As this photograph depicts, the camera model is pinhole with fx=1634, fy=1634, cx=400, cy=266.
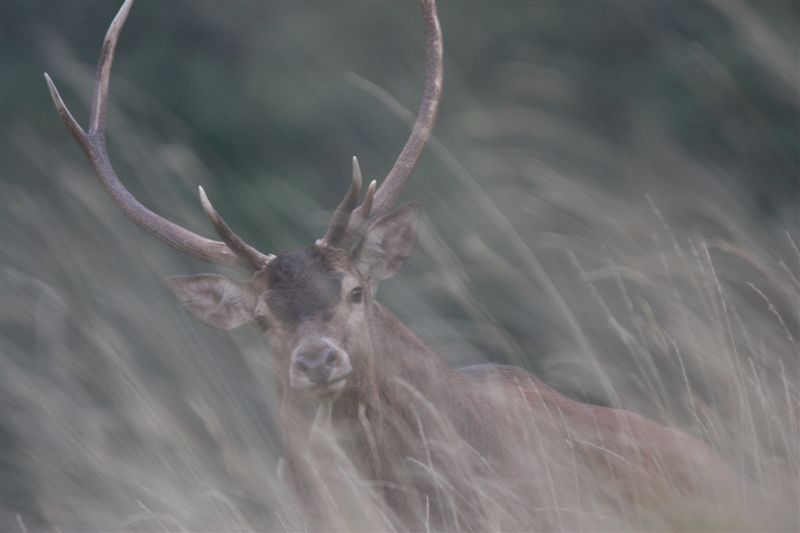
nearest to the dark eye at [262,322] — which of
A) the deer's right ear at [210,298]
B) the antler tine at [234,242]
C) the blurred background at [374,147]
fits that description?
the antler tine at [234,242]

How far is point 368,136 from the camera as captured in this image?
942 centimetres

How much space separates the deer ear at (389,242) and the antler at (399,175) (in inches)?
2.0

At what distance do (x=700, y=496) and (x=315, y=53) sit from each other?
6.53m

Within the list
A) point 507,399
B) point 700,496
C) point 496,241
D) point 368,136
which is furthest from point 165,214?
point 700,496

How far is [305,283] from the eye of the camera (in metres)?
4.37

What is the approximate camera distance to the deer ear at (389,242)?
4.66 m

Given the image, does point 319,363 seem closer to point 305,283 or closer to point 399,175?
point 305,283

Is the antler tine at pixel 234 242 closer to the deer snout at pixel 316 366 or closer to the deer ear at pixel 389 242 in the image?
the deer ear at pixel 389 242

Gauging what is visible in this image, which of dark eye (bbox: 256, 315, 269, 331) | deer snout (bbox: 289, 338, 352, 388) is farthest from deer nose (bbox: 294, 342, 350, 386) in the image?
dark eye (bbox: 256, 315, 269, 331)

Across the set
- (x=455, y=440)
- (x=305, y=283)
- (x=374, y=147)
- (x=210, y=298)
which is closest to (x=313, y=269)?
(x=305, y=283)

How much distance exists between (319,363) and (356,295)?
1.26ft

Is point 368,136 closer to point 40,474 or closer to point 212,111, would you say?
point 212,111

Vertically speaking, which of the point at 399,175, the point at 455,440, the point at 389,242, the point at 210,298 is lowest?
the point at 210,298

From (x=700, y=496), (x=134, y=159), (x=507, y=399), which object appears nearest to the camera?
(x=700, y=496)
